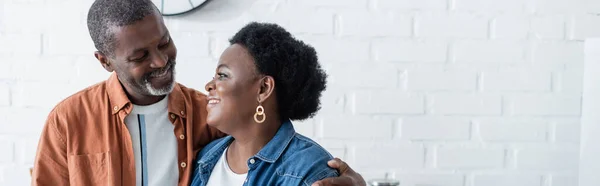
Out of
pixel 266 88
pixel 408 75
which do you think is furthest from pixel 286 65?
pixel 408 75

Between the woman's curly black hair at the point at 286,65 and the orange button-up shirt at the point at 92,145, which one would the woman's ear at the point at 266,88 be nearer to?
the woman's curly black hair at the point at 286,65

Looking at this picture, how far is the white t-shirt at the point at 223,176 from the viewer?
126cm

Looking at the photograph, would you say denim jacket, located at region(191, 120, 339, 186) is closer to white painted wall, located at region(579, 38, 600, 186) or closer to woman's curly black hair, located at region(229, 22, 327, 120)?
woman's curly black hair, located at region(229, 22, 327, 120)

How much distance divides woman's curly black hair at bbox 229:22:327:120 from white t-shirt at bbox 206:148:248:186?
0.14 metres

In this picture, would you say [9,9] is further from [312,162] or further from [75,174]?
[312,162]

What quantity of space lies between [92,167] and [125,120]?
0.11 m

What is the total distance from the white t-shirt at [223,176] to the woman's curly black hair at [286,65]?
0.14 m

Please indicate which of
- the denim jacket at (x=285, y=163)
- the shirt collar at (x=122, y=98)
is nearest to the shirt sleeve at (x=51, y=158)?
the shirt collar at (x=122, y=98)

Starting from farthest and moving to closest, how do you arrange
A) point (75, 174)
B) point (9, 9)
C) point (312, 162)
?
point (9, 9) < point (75, 174) < point (312, 162)

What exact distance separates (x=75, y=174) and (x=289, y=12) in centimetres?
69

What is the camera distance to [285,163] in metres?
1.21

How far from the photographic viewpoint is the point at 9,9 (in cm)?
170

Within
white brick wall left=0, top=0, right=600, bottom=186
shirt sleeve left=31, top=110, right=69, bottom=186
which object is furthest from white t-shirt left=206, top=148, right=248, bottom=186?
white brick wall left=0, top=0, right=600, bottom=186

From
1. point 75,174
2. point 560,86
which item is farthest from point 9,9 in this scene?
point 560,86
